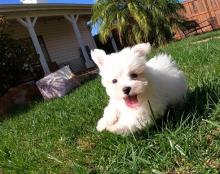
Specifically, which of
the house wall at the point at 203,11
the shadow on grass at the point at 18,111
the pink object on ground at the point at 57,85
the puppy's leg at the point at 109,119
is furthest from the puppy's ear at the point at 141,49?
the house wall at the point at 203,11

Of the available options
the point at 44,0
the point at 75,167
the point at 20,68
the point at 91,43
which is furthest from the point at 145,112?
the point at 44,0

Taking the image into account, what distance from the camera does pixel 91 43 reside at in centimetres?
2833

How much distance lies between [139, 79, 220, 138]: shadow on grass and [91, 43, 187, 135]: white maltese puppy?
10 cm

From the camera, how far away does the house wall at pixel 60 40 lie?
77.7 feet

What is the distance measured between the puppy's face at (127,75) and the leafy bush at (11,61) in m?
10.6

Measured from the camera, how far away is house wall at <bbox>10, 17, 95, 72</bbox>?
77.7 feet

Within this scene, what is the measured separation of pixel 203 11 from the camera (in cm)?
3019

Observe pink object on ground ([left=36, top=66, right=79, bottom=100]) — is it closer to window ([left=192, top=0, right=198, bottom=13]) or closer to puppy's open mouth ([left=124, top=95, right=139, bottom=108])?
puppy's open mouth ([left=124, top=95, right=139, bottom=108])

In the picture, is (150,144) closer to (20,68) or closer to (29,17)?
(20,68)

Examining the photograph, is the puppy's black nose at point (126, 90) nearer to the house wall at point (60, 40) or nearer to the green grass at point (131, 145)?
the green grass at point (131, 145)

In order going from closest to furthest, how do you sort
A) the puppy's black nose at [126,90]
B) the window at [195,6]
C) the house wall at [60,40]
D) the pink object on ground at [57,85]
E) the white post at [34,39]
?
the puppy's black nose at [126,90] < the pink object on ground at [57,85] < the white post at [34,39] < the house wall at [60,40] < the window at [195,6]

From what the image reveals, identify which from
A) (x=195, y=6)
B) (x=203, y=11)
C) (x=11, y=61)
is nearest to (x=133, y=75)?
(x=11, y=61)

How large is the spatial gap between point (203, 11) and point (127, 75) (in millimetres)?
27726

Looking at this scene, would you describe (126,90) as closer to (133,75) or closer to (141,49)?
(133,75)
